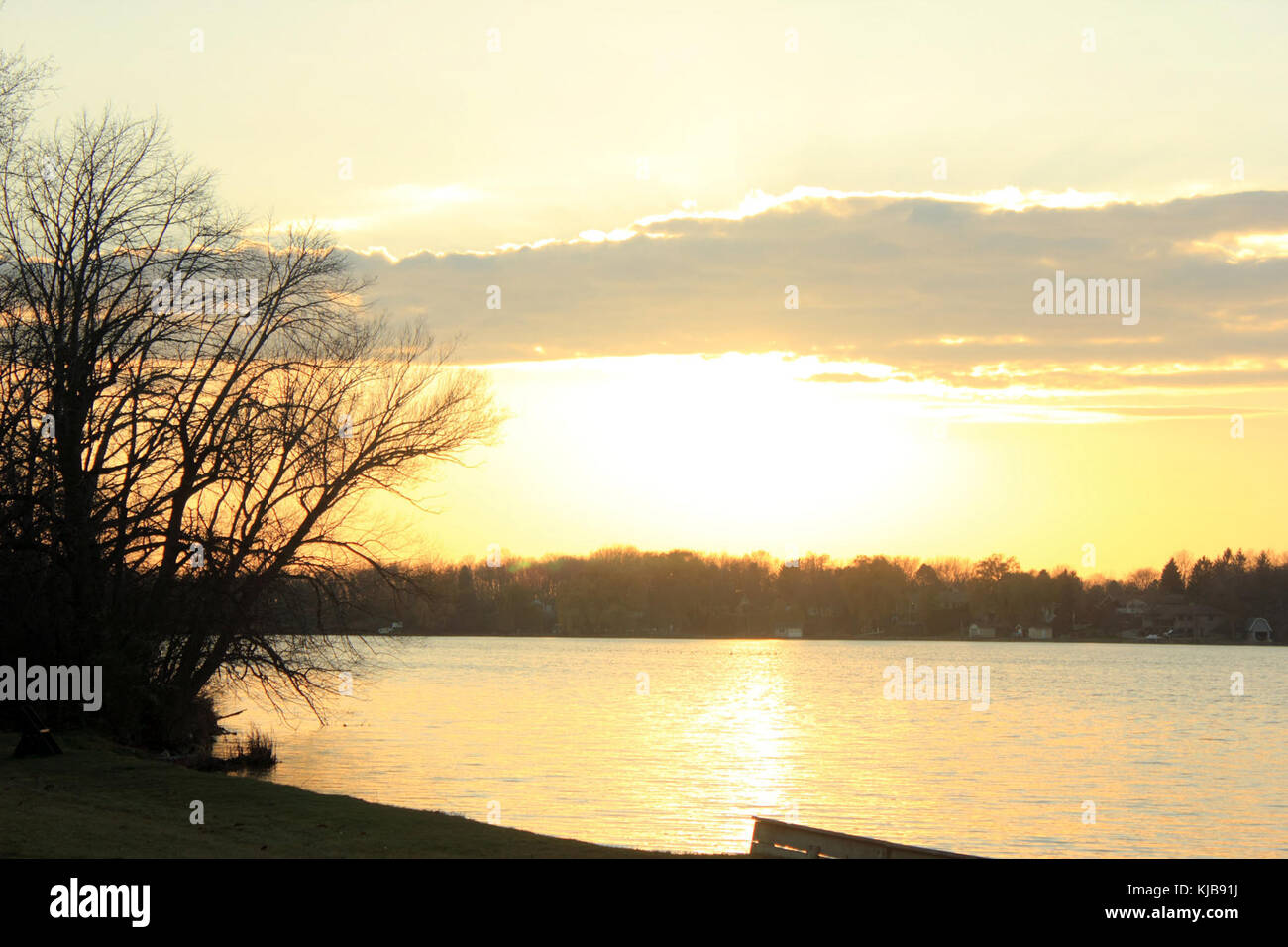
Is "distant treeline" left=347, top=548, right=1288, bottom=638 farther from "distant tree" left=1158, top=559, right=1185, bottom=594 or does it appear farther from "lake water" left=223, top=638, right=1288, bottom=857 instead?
"lake water" left=223, top=638, right=1288, bottom=857

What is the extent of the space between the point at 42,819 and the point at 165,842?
2.23 m

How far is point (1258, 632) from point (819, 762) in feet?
536

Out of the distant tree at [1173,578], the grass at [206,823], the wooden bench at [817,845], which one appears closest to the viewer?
the wooden bench at [817,845]

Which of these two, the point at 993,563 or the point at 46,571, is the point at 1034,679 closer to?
the point at 46,571

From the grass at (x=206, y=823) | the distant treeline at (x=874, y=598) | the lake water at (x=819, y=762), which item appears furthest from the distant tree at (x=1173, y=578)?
the grass at (x=206, y=823)

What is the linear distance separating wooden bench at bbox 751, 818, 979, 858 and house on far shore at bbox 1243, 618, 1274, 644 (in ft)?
604

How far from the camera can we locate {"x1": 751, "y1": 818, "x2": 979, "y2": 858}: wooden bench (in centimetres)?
1368

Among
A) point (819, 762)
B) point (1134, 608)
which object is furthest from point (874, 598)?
point (819, 762)

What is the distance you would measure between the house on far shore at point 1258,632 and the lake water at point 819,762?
107 metres

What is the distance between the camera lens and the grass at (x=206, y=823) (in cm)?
1472

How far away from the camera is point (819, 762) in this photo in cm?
3975

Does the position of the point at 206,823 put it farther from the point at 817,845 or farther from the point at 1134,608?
the point at 1134,608

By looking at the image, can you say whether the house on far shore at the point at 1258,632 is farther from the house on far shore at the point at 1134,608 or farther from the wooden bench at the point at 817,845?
the wooden bench at the point at 817,845
